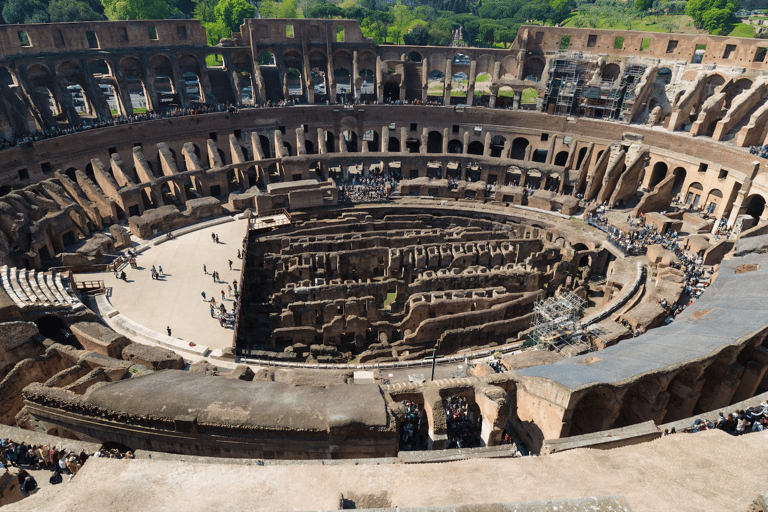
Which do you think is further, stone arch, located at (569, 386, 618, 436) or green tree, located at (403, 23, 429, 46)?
green tree, located at (403, 23, 429, 46)

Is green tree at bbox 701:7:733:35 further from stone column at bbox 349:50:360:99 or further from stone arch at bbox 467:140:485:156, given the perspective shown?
stone column at bbox 349:50:360:99

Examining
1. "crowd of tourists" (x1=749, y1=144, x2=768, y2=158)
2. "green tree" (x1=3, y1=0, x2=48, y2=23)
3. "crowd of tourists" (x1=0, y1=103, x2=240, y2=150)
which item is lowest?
"crowd of tourists" (x1=0, y1=103, x2=240, y2=150)

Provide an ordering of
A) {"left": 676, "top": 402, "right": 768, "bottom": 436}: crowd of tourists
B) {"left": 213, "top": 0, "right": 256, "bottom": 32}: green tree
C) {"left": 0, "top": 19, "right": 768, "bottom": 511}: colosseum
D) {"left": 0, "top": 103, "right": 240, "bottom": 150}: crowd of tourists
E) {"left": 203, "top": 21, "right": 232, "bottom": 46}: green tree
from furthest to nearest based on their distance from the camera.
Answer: {"left": 203, "top": 21, "right": 232, "bottom": 46}: green tree, {"left": 213, "top": 0, "right": 256, "bottom": 32}: green tree, {"left": 0, "top": 103, "right": 240, "bottom": 150}: crowd of tourists, {"left": 676, "top": 402, "right": 768, "bottom": 436}: crowd of tourists, {"left": 0, "top": 19, "right": 768, "bottom": 511}: colosseum

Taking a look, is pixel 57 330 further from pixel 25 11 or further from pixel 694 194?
pixel 25 11

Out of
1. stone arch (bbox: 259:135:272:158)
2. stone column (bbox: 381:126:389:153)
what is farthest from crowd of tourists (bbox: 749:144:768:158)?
stone arch (bbox: 259:135:272:158)

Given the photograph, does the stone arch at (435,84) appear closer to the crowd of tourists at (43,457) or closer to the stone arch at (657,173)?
the stone arch at (657,173)

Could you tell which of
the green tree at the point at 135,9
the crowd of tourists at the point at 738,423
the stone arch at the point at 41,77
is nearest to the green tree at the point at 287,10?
the green tree at the point at 135,9
